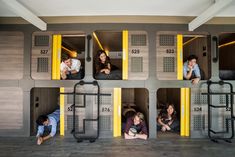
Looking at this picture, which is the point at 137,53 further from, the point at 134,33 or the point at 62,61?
the point at 62,61

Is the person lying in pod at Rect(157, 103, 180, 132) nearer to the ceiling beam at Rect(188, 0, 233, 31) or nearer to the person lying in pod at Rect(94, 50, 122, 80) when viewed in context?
the person lying in pod at Rect(94, 50, 122, 80)

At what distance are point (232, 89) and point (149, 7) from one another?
5.89 ft

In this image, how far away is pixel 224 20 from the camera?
259 cm

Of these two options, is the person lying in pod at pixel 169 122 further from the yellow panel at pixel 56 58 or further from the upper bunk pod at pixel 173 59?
the yellow panel at pixel 56 58

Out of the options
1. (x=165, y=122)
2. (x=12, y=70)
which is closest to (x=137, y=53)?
(x=165, y=122)

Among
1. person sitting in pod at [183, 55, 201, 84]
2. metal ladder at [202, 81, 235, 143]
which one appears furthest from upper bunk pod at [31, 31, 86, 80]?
metal ladder at [202, 81, 235, 143]

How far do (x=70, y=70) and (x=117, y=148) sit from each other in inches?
56.6

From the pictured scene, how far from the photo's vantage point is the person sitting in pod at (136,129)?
2.49 m

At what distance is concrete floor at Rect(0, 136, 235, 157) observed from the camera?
2.00 metres

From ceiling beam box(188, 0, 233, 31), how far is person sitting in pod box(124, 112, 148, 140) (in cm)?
167

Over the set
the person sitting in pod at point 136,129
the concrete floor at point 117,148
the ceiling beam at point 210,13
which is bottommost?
the concrete floor at point 117,148

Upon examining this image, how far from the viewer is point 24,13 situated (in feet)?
6.91

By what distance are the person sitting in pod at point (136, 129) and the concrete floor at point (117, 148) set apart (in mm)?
98

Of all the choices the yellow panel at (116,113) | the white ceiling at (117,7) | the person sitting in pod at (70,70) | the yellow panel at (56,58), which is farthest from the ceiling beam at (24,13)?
the yellow panel at (116,113)
